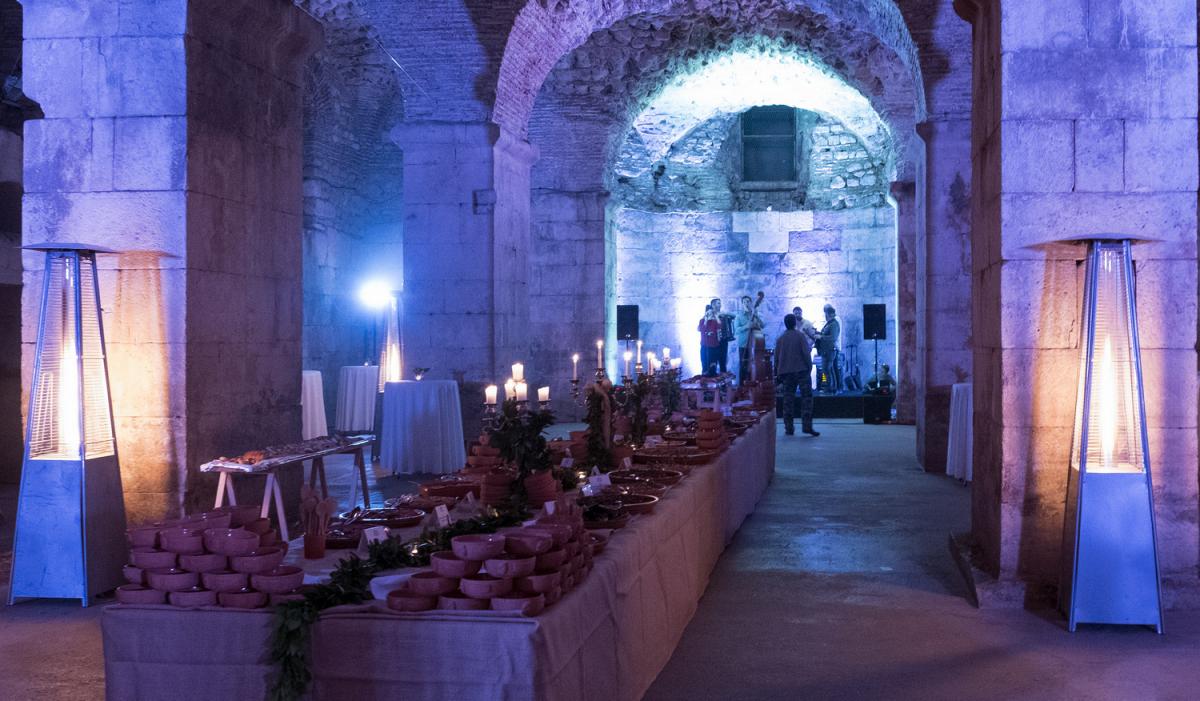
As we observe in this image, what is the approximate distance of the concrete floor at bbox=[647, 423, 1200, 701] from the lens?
12.7ft

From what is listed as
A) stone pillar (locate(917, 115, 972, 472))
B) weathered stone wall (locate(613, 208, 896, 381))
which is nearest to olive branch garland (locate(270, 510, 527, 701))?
stone pillar (locate(917, 115, 972, 472))

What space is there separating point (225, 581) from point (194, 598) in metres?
0.09

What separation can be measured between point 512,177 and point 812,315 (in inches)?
391

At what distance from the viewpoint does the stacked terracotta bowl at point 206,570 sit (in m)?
2.88

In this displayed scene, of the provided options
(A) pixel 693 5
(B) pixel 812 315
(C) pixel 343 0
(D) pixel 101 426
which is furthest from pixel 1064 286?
(B) pixel 812 315

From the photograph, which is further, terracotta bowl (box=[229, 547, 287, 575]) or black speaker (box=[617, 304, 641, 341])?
black speaker (box=[617, 304, 641, 341])

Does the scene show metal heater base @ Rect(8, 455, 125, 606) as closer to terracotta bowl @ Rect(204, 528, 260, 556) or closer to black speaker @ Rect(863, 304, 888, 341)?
terracotta bowl @ Rect(204, 528, 260, 556)

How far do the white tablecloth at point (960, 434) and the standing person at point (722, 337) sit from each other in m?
8.73

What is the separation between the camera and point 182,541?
295cm

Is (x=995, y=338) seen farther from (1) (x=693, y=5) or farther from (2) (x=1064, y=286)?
(1) (x=693, y=5)

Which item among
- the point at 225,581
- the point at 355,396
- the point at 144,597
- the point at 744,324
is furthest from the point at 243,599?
the point at 744,324

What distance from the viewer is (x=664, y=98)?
17.2m

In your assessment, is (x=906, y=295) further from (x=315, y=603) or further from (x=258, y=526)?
(x=315, y=603)

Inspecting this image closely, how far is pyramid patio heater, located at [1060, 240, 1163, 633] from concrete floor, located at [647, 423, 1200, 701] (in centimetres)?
16
